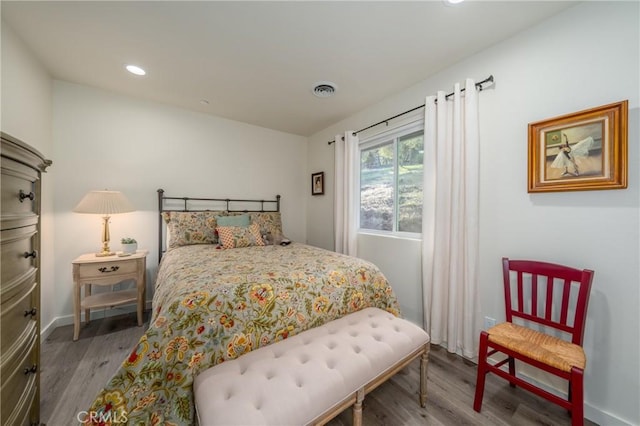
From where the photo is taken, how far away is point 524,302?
1.75 metres

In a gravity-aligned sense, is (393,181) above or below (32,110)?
below

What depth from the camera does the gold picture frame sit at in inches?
53.6

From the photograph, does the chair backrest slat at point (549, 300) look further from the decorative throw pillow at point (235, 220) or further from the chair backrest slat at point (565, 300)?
the decorative throw pillow at point (235, 220)

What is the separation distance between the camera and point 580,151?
1.50 m

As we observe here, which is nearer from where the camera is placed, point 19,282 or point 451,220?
point 19,282

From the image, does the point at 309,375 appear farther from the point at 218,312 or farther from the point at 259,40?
the point at 259,40

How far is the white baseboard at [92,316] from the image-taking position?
2.26 metres

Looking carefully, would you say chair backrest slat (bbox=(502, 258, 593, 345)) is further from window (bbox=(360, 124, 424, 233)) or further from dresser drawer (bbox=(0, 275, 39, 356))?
dresser drawer (bbox=(0, 275, 39, 356))

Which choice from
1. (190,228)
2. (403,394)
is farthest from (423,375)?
(190,228)

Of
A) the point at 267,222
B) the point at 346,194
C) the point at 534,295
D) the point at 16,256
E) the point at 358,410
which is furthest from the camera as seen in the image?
the point at 267,222

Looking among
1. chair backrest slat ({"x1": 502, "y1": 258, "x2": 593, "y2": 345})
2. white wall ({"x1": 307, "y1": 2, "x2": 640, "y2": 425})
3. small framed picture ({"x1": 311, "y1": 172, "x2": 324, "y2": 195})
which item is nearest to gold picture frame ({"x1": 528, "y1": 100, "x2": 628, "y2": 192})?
white wall ({"x1": 307, "y1": 2, "x2": 640, "y2": 425})

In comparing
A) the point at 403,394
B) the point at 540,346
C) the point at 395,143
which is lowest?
the point at 403,394

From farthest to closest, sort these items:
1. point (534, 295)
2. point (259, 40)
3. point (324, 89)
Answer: point (324, 89)
point (259, 40)
point (534, 295)

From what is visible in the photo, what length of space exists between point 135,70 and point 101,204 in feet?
4.33
